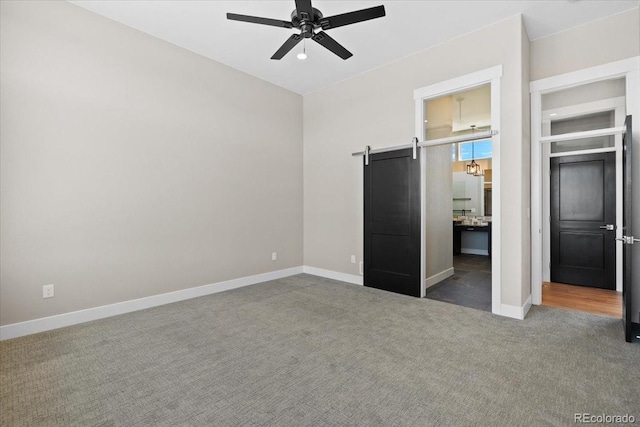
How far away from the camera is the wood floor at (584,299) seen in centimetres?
358

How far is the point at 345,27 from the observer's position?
3.52 metres

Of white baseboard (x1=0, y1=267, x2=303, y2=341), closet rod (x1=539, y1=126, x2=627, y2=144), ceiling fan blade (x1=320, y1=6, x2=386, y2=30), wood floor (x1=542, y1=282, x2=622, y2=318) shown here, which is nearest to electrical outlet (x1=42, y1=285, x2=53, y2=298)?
white baseboard (x1=0, y1=267, x2=303, y2=341)

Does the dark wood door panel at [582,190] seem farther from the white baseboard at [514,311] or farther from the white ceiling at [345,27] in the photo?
the white baseboard at [514,311]

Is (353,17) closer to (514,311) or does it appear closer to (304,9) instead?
(304,9)

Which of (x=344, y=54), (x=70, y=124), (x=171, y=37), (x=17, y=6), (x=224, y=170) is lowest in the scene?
Result: (x=224, y=170)

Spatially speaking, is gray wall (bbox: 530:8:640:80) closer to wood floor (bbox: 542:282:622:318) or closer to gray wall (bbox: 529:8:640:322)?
gray wall (bbox: 529:8:640:322)

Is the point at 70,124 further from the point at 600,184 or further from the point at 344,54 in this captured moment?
the point at 600,184

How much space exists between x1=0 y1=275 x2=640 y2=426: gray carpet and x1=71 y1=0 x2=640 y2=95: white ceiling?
11.0ft

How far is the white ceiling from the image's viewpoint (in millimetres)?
3113

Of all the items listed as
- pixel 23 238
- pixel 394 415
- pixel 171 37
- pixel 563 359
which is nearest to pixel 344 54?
pixel 171 37

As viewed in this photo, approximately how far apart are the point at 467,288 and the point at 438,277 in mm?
507

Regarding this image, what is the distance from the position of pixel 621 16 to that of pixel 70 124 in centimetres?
600

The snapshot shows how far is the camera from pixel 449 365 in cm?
231

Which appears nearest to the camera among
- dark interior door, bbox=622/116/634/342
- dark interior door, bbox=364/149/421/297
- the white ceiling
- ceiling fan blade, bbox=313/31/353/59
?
dark interior door, bbox=622/116/634/342
